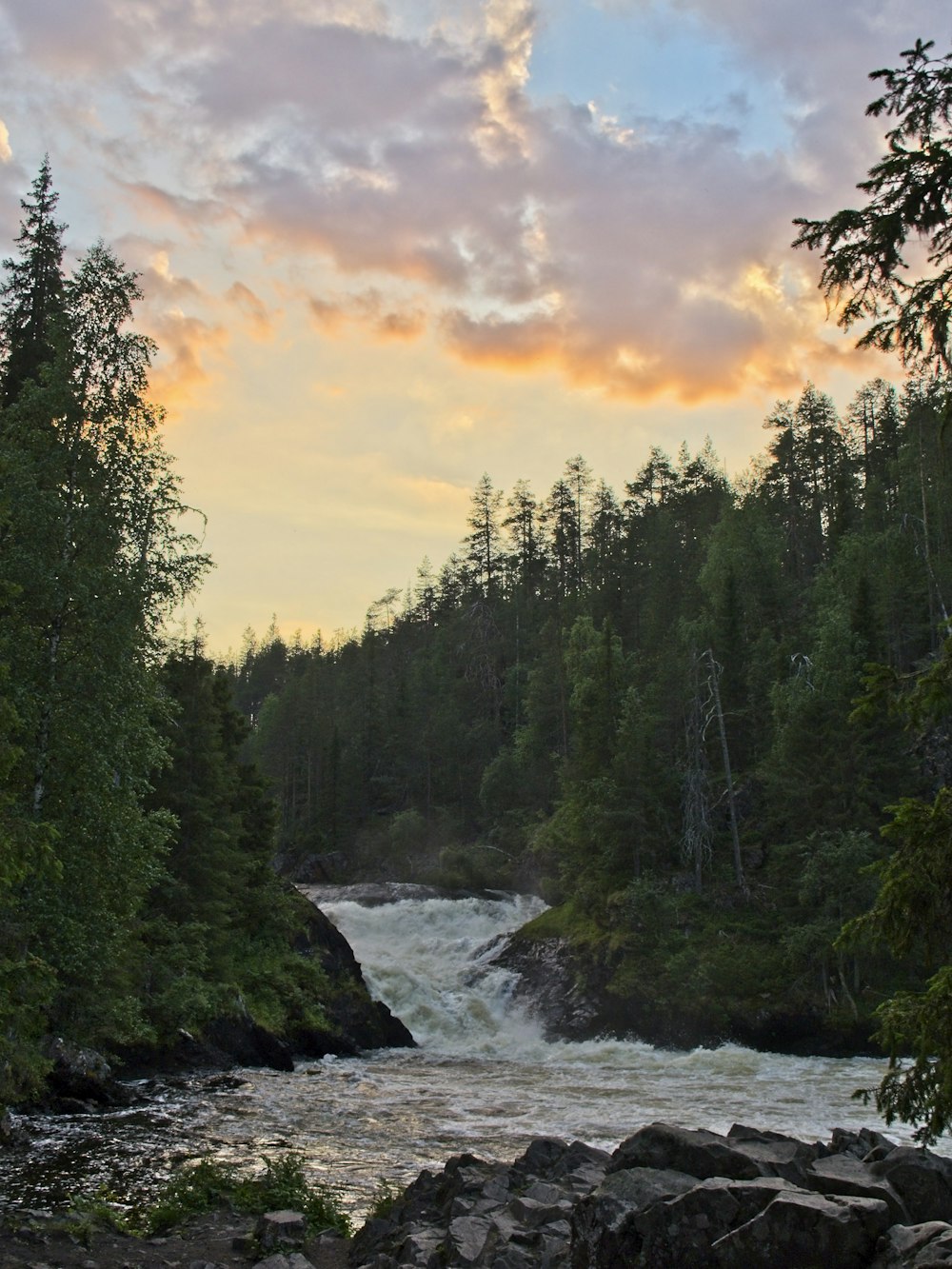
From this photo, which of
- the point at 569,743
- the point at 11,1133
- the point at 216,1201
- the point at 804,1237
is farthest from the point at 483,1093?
the point at 569,743

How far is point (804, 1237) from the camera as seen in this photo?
8172 millimetres

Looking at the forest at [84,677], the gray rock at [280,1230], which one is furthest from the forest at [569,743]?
the gray rock at [280,1230]

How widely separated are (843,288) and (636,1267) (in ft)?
29.1

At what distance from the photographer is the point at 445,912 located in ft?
147

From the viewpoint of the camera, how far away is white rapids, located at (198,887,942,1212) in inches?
680

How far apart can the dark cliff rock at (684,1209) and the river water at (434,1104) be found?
2114mm

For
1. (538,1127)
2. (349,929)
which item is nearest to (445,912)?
(349,929)

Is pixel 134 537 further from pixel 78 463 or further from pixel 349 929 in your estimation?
pixel 349 929

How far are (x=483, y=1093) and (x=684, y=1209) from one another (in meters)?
15.3

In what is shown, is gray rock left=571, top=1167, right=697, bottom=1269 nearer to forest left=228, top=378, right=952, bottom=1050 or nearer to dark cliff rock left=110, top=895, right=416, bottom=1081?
forest left=228, top=378, right=952, bottom=1050

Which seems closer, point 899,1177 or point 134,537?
point 899,1177

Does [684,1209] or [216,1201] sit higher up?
[684,1209]

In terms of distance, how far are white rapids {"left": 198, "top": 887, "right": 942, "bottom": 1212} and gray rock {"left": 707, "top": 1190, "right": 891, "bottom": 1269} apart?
23.3ft

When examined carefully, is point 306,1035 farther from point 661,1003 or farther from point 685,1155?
point 685,1155
